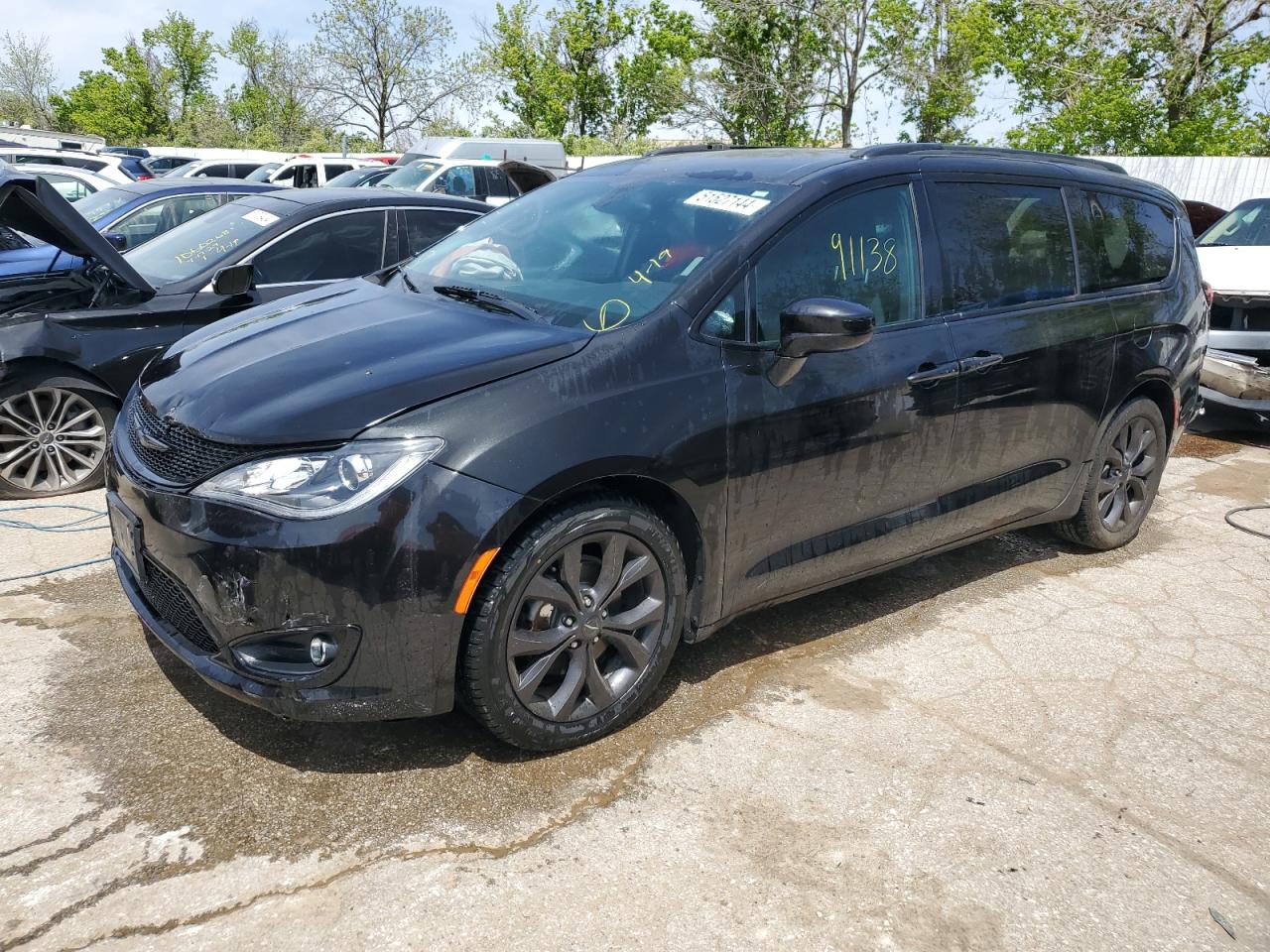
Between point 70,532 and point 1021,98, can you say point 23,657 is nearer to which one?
point 70,532

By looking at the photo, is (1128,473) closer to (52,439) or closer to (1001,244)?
(1001,244)

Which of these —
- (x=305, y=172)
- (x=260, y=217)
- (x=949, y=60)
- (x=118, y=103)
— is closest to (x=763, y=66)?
(x=949, y=60)

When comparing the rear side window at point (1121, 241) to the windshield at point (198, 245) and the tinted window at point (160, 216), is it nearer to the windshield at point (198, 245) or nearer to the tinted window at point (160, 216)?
the windshield at point (198, 245)

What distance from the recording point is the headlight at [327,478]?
2590 mm

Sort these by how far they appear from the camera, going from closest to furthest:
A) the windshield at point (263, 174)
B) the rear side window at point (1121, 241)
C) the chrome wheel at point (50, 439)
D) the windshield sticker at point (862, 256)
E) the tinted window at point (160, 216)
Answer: the windshield sticker at point (862, 256), the rear side window at point (1121, 241), the chrome wheel at point (50, 439), the tinted window at point (160, 216), the windshield at point (263, 174)

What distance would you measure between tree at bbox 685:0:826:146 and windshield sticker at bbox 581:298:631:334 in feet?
94.6

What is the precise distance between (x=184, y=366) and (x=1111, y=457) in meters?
3.95

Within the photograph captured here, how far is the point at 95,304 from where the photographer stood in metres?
5.17

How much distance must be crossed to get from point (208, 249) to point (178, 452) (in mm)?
3397

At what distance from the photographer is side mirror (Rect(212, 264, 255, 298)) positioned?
16.7 feet

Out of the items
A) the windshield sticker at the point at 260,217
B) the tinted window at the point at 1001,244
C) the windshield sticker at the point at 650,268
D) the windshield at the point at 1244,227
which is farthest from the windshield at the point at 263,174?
the windshield sticker at the point at 650,268

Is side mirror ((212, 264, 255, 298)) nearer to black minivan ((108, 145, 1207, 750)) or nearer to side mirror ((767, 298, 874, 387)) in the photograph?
black minivan ((108, 145, 1207, 750))

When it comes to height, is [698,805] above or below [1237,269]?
below

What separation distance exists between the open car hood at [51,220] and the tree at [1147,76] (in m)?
23.8
